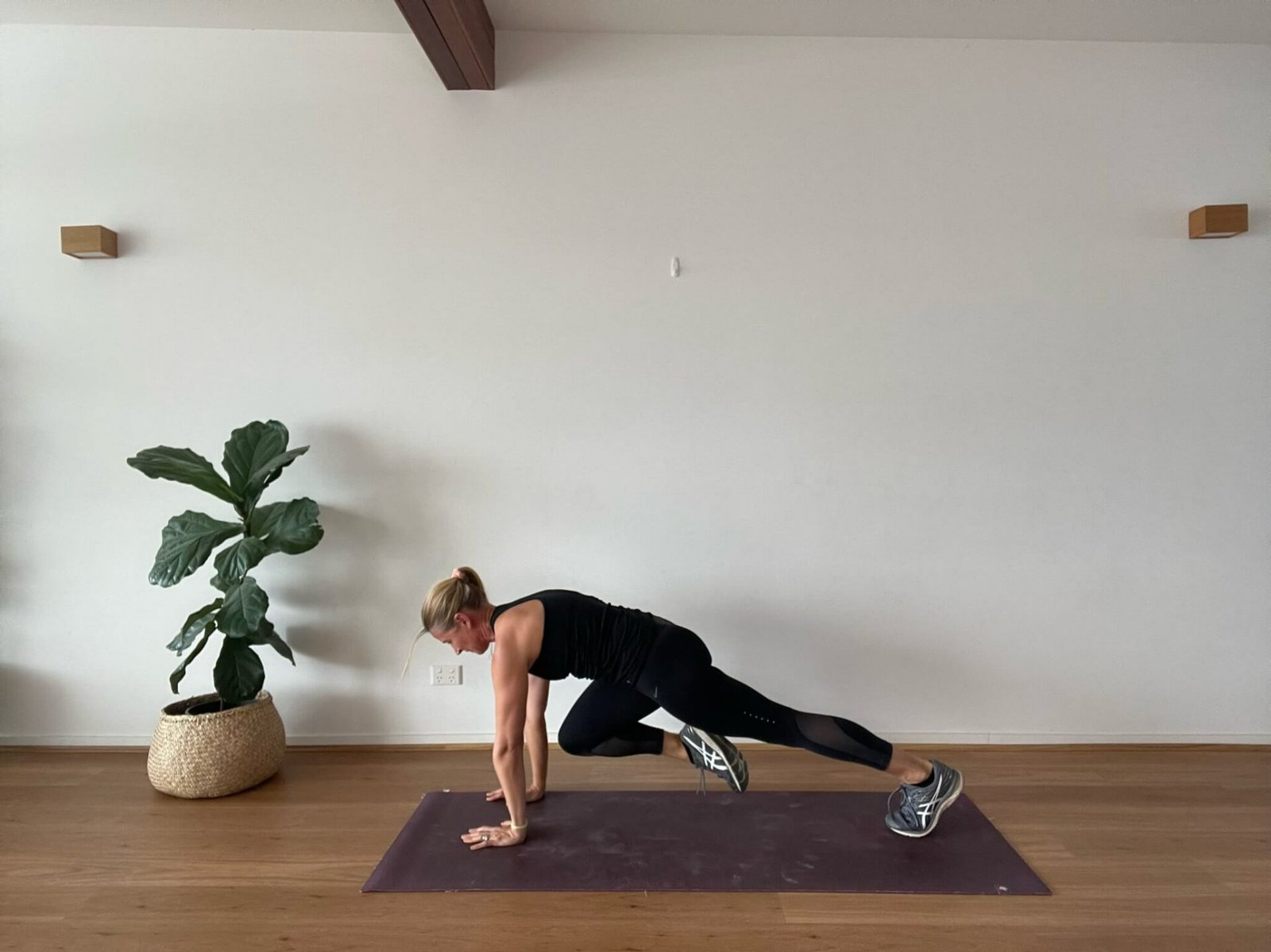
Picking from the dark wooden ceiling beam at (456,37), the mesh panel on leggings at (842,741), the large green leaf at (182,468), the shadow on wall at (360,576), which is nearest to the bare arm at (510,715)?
the mesh panel on leggings at (842,741)

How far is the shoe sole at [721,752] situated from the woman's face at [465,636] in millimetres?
727

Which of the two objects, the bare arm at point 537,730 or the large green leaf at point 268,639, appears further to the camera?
the large green leaf at point 268,639

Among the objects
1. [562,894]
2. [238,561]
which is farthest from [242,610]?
[562,894]

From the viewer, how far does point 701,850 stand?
93.0 inches

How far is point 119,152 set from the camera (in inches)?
125

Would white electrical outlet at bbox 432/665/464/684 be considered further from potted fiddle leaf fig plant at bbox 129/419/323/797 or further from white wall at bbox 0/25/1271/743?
potted fiddle leaf fig plant at bbox 129/419/323/797

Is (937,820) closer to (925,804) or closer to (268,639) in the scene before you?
(925,804)

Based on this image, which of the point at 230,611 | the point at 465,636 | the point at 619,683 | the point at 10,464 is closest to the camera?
the point at 465,636

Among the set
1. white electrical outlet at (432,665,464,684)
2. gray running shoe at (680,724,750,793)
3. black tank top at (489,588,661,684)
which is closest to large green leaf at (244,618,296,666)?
white electrical outlet at (432,665,464,684)

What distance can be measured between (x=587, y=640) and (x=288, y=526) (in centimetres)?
125

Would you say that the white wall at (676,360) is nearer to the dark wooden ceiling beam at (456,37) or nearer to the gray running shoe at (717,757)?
the dark wooden ceiling beam at (456,37)

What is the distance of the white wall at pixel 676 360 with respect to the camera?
3.19 m

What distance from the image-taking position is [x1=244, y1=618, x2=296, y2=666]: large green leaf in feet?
9.46

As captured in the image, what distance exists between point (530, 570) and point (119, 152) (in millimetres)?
Result: 2286
